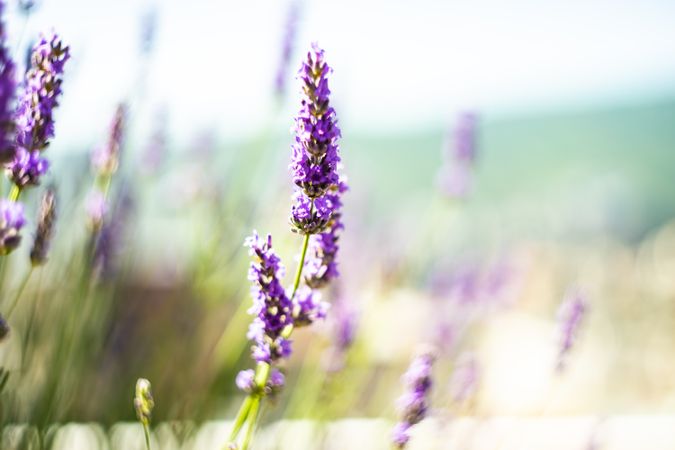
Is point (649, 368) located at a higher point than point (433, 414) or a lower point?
lower

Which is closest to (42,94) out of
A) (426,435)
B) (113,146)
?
(113,146)

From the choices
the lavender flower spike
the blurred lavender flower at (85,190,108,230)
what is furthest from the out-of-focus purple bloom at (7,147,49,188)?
the blurred lavender flower at (85,190,108,230)

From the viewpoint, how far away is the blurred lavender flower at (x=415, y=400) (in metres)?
1.12

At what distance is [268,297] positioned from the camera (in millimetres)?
882

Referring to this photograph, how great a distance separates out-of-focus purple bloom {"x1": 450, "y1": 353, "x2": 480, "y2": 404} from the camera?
1631mm

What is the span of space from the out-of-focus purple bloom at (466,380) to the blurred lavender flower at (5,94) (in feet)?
3.91

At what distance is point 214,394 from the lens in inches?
75.3

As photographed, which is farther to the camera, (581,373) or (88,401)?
(581,373)

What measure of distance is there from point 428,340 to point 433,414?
0.66 m

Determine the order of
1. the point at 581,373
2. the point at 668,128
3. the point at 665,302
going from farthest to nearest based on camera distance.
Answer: the point at 668,128, the point at 665,302, the point at 581,373

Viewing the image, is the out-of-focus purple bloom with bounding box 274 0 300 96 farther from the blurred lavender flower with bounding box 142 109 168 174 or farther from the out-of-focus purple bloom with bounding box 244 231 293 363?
the out-of-focus purple bloom with bounding box 244 231 293 363

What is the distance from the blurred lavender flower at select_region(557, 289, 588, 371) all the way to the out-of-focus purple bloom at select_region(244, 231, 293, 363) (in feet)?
2.43

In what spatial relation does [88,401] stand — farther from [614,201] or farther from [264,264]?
[614,201]

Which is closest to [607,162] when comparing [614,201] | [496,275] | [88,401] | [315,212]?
[614,201]
